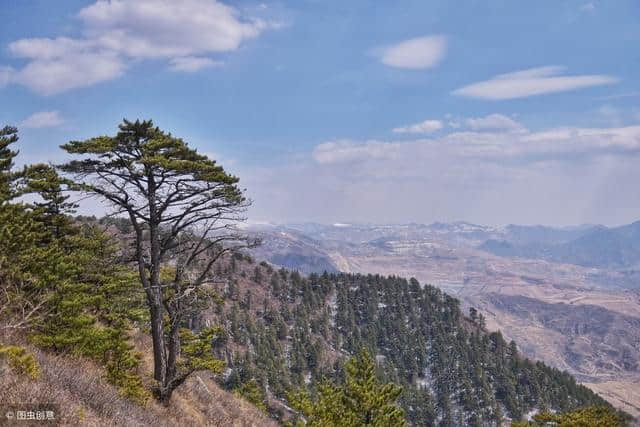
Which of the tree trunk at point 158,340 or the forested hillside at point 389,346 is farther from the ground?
the tree trunk at point 158,340

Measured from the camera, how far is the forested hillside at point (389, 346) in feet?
394

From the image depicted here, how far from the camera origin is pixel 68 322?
16906 mm

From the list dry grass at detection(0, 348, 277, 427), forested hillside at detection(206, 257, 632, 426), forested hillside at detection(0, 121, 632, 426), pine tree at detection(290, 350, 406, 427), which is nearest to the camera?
dry grass at detection(0, 348, 277, 427)

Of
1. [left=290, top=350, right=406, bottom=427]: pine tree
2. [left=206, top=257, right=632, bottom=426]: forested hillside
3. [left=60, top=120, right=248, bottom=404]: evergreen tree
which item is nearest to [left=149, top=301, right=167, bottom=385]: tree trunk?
[left=60, top=120, right=248, bottom=404]: evergreen tree

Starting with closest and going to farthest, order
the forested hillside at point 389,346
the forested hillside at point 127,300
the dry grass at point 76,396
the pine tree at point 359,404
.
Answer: the dry grass at point 76,396, the forested hillside at point 127,300, the pine tree at point 359,404, the forested hillside at point 389,346

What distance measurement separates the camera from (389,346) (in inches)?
6289

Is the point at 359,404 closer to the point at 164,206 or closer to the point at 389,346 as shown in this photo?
the point at 164,206

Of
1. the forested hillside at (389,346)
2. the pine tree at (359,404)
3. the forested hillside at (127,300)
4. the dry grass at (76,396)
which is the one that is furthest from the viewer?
the forested hillside at (389,346)

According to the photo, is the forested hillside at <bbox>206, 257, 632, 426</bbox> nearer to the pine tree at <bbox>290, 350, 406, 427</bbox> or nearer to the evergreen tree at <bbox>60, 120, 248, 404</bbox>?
the pine tree at <bbox>290, 350, 406, 427</bbox>

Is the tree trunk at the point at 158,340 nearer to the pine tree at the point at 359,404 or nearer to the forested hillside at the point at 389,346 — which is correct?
the pine tree at the point at 359,404

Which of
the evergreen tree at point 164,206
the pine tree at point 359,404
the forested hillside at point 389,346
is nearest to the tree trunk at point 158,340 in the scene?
the evergreen tree at point 164,206

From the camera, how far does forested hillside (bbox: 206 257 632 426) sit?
120125 millimetres

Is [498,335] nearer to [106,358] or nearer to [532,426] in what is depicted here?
[532,426]

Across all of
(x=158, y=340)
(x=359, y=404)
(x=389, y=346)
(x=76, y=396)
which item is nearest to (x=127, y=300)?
(x=158, y=340)
